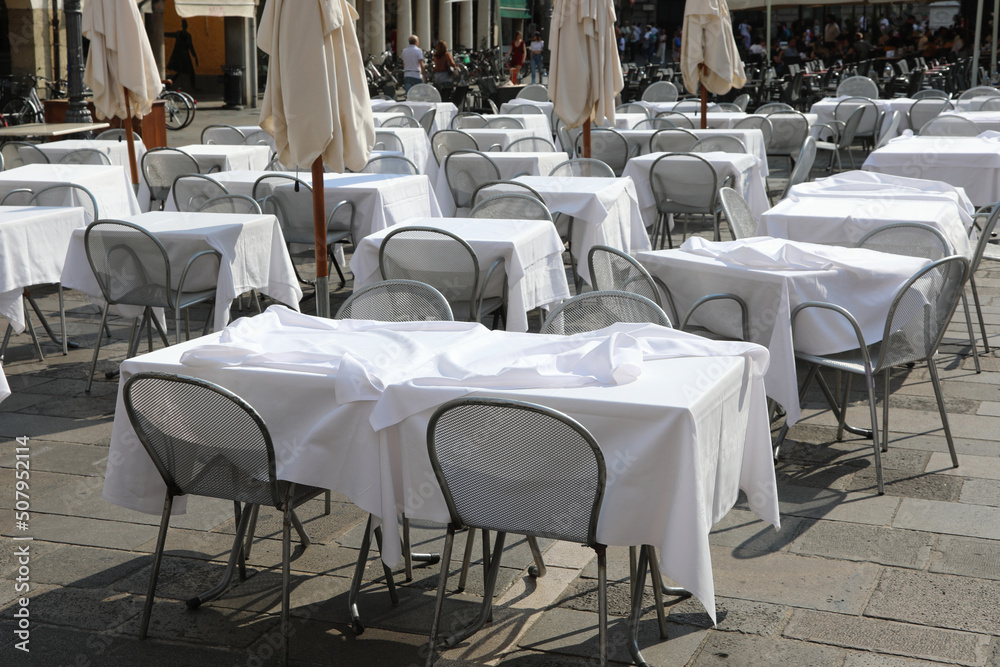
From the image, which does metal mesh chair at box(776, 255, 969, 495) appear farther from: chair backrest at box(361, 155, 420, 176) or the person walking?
the person walking

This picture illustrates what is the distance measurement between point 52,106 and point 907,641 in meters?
12.5

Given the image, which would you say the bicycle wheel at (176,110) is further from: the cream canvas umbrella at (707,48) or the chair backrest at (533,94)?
the cream canvas umbrella at (707,48)

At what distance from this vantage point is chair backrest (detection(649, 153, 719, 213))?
741 centimetres

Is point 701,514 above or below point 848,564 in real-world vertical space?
above

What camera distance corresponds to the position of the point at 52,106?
13.0 meters

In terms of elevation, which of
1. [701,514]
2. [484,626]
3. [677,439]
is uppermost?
[677,439]

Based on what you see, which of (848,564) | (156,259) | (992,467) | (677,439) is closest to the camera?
(677,439)

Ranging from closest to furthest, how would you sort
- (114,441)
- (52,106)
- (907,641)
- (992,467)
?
(907,641) < (114,441) < (992,467) < (52,106)

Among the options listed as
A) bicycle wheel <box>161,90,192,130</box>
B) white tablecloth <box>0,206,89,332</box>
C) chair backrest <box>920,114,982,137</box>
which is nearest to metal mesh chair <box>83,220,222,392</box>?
white tablecloth <box>0,206,89,332</box>

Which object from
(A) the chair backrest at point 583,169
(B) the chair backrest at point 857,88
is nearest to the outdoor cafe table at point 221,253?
(A) the chair backrest at point 583,169

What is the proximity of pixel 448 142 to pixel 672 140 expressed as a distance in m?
1.89

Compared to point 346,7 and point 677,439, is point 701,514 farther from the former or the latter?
point 346,7

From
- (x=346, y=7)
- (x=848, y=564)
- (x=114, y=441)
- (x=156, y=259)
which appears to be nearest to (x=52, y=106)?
(x=156, y=259)

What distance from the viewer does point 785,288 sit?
4117mm
